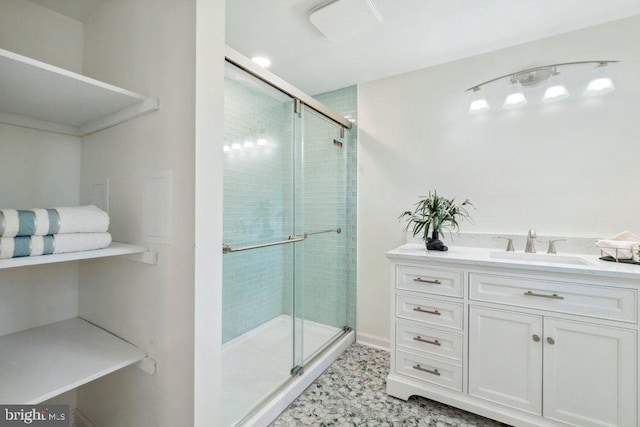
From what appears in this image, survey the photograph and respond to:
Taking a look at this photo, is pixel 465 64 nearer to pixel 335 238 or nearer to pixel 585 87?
pixel 585 87

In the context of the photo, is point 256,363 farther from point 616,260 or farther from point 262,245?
point 616,260

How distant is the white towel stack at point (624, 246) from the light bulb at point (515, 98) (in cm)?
98

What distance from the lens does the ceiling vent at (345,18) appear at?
151 centimetres

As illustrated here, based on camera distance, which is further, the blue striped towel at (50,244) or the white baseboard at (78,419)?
the white baseboard at (78,419)

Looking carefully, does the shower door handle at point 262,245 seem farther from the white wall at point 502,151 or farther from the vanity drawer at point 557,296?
the vanity drawer at point 557,296

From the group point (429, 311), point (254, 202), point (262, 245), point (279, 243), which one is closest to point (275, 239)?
point (279, 243)

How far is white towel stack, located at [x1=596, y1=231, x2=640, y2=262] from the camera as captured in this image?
143cm

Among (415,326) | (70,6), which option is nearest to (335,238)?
(415,326)

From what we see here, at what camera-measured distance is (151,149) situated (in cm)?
114

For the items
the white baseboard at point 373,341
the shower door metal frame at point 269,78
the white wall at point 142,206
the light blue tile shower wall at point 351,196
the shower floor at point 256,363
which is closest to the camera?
the white wall at point 142,206

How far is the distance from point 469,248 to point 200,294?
1.82 m

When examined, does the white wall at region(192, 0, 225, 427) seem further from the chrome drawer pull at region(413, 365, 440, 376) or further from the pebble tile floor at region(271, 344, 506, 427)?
the chrome drawer pull at region(413, 365, 440, 376)

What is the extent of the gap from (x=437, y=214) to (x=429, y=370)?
981 millimetres

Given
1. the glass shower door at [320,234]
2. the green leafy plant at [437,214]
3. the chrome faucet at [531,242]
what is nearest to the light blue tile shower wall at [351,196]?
the glass shower door at [320,234]
